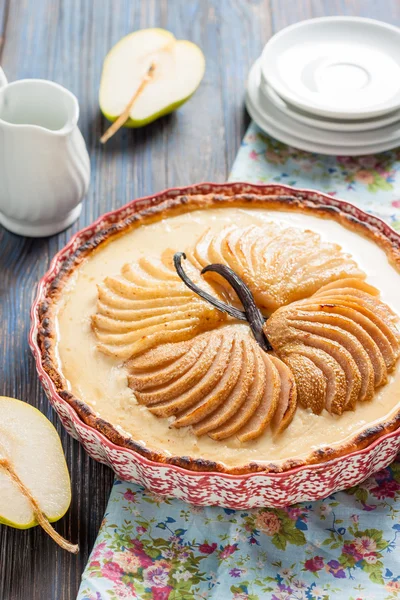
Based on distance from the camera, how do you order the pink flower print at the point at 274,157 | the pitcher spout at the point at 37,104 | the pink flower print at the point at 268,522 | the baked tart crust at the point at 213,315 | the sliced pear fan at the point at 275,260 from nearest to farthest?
the baked tart crust at the point at 213,315 → the pink flower print at the point at 268,522 → the sliced pear fan at the point at 275,260 → the pitcher spout at the point at 37,104 → the pink flower print at the point at 274,157

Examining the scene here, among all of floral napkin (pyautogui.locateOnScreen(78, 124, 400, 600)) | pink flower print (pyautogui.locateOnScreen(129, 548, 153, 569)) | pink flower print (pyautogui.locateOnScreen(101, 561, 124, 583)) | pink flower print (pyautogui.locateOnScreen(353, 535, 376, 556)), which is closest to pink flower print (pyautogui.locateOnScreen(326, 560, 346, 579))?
floral napkin (pyautogui.locateOnScreen(78, 124, 400, 600))

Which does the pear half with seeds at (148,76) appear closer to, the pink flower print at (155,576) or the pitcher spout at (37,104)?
the pitcher spout at (37,104)

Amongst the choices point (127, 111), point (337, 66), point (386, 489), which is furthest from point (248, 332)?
point (337, 66)

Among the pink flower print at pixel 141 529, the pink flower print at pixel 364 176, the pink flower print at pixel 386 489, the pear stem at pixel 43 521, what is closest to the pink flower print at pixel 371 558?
the pink flower print at pixel 386 489

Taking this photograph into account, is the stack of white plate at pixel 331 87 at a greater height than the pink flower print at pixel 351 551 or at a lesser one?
greater

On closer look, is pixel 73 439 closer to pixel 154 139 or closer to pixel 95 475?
pixel 95 475

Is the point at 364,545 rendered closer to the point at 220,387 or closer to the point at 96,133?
the point at 220,387
